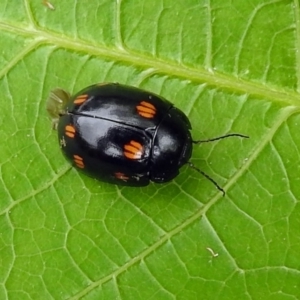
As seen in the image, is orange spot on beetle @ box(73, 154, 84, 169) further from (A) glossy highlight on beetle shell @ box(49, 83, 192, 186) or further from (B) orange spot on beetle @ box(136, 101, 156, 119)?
(B) orange spot on beetle @ box(136, 101, 156, 119)

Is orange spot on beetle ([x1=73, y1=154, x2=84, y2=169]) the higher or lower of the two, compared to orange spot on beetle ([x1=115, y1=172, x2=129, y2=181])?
higher

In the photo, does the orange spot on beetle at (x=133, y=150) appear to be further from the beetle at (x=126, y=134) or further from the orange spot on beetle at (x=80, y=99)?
the orange spot on beetle at (x=80, y=99)

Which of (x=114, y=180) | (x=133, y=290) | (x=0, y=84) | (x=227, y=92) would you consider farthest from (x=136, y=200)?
(x=0, y=84)

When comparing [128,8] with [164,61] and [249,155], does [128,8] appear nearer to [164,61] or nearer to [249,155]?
[164,61]

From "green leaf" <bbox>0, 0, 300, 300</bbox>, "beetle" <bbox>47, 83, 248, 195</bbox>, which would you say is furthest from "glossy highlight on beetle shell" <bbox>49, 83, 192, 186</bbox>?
"green leaf" <bbox>0, 0, 300, 300</bbox>

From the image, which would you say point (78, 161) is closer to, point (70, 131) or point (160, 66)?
point (70, 131)

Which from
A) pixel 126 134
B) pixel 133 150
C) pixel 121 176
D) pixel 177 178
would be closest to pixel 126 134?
pixel 126 134
